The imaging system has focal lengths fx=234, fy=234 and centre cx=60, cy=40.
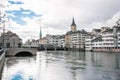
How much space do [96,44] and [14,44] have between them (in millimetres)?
61849

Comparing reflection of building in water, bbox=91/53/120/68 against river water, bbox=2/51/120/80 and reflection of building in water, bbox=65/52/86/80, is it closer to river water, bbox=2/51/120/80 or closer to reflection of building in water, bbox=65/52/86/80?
river water, bbox=2/51/120/80

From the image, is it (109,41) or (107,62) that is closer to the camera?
(107,62)

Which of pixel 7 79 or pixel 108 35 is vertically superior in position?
pixel 108 35

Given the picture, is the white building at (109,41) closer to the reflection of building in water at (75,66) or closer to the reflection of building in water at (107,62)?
the reflection of building in water at (107,62)

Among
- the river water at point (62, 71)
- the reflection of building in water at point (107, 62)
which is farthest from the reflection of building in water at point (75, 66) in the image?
the reflection of building in water at point (107, 62)

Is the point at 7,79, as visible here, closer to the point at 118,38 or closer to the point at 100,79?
the point at 100,79

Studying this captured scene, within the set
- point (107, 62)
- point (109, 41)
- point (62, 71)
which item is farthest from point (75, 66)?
point (109, 41)

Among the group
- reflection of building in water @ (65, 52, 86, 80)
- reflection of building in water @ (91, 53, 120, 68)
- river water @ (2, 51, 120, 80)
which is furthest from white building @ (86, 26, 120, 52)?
river water @ (2, 51, 120, 80)

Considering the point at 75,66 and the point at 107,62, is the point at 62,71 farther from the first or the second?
the point at 107,62

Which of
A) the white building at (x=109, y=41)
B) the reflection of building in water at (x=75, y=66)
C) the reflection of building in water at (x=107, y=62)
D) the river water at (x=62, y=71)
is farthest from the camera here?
the white building at (x=109, y=41)

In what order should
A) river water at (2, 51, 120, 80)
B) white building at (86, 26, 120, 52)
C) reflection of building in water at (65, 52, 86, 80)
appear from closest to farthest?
river water at (2, 51, 120, 80), reflection of building in water at (65, 52, 86, 80), white building at (86, 26, 120, 52)

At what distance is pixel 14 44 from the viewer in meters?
178

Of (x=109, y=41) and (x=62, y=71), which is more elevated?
(x=109, y=41)

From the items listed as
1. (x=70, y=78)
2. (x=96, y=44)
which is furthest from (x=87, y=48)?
(x=70, y=78)
